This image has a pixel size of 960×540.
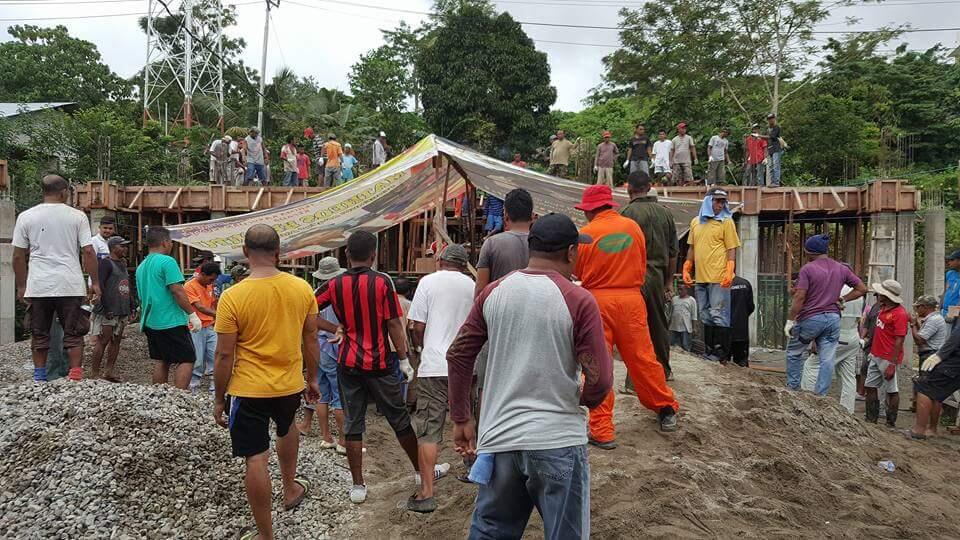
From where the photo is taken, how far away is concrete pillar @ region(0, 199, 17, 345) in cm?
1322

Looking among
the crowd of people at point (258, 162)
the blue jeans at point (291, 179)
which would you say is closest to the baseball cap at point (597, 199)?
the crowd of people at point (258, 162)

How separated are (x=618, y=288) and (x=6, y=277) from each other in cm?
1315

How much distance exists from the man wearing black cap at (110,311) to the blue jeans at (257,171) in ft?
27.6

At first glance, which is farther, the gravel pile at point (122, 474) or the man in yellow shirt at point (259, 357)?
the gravel pile at point (122, 474)

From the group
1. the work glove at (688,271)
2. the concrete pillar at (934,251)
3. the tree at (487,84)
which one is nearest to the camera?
the work glove at (688,271)

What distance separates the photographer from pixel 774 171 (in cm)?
1480

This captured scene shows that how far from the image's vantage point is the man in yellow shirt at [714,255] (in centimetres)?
685

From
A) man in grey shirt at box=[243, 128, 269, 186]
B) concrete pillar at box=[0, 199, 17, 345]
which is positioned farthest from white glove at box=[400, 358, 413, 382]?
man in grey shirt at box=[243, 128, 269, 186]

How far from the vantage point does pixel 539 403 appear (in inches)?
104

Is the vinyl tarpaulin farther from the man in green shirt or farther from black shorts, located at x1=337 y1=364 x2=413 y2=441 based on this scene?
black shorts, located at x1=337 y1=364 x2=413 y2=441

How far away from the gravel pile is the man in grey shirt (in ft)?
38.2

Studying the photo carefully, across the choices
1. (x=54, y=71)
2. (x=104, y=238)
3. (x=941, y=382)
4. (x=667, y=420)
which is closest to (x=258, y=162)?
(x=104, y=238)

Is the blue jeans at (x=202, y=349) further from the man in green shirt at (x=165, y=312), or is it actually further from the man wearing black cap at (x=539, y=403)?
the man wearing black cap at (x=539, y=403)

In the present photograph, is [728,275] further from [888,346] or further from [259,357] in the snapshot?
[259,357]
